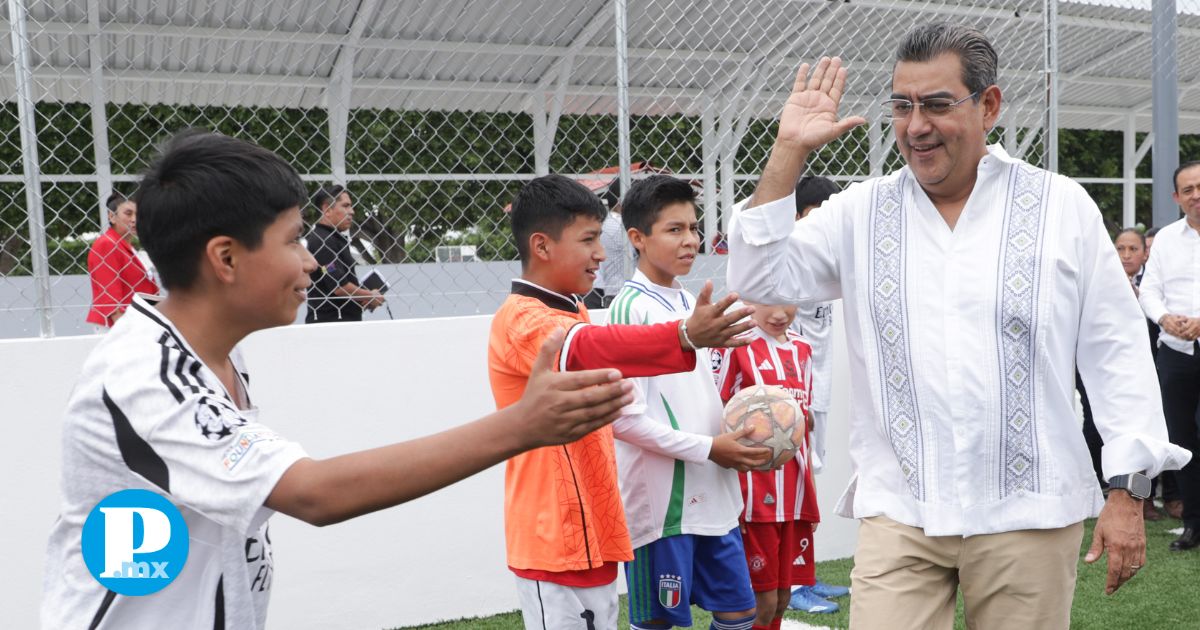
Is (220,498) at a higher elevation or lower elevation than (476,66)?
lower

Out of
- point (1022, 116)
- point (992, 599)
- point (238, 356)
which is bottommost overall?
point (992, 599)

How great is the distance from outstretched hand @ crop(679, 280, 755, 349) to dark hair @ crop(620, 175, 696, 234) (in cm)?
146

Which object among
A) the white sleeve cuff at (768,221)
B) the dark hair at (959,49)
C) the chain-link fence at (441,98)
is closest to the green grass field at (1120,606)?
the chain-link fence at (441,98)

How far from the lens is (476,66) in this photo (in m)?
6.70

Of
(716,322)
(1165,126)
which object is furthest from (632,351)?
(1165,126)

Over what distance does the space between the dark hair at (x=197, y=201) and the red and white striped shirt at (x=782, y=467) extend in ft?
8.00

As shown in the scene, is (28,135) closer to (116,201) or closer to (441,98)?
(116,201)

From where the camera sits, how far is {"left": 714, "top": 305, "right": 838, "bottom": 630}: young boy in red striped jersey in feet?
12.5

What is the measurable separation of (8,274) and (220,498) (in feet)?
11.9

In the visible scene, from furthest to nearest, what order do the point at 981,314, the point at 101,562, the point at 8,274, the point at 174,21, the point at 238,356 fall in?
the point at 174,21
the point at 8,274
the point at 981,314
the point at 238,356
the point at 101,562

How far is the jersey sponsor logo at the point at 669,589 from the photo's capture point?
332 cm

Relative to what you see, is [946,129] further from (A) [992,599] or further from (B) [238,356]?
(B) [238,356]

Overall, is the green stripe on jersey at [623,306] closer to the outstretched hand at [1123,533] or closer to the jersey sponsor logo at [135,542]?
the outstretched hand at [1123,533]

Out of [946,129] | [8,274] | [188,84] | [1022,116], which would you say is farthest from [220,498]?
[1022,116]
